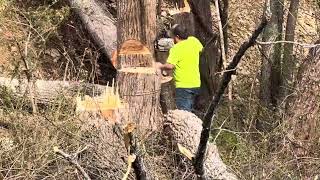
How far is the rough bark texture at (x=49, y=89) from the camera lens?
6551 millimetres

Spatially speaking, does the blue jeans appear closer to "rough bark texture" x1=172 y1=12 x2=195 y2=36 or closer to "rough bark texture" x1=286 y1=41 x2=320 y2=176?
"rough bark texture" x1=172 y1=12 x2=195 y2=36

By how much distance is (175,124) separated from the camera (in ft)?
20.1

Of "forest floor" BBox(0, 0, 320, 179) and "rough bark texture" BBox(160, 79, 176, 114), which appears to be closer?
"forest floor" BBox(0, 0, 320, 179)

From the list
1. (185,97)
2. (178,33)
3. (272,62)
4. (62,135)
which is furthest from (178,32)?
(62,135)

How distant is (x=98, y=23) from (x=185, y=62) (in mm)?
1847

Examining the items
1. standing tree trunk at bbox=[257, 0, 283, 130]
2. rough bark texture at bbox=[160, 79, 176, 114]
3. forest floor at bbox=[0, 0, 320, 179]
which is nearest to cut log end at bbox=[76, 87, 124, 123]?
forest floor at bbox=[0, 0, 320, 179]

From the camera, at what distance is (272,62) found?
8.05 meters

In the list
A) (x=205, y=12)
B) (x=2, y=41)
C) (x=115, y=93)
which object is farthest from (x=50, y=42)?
(x=115, y=93)

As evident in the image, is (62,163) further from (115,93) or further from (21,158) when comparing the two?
(115,93)

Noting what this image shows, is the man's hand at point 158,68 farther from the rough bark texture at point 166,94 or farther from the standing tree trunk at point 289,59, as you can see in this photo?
the standing tree trunk at point 289,59

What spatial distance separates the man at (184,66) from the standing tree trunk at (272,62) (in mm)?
1052

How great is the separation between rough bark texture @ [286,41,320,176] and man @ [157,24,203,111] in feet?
4.55

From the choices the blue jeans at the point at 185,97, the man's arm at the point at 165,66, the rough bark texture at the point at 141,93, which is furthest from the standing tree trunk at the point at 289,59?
the rough bark texture at the point at 141,93

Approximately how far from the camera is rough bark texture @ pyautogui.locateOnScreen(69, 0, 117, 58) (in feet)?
27.1
